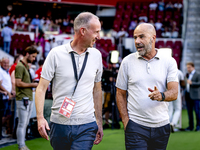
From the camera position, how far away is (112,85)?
24.1ft

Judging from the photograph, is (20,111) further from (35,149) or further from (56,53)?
(56,53)

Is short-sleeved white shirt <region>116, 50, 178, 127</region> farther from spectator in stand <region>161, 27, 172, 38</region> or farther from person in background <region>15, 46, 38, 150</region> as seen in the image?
spectator in stand <region>161, 27, 172, 38</region>

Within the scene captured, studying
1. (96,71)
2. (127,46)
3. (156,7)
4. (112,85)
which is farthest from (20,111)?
(156,7)

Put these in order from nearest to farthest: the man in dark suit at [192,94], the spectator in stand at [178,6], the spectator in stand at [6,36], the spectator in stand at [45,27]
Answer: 1. the man in dark suit at [192,94]
2. the spectator in stand at [6,36]
3. the spectator in stand at [45,27]
4. the spectator in stand at [178,6]

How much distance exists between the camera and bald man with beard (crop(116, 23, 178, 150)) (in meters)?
2.59

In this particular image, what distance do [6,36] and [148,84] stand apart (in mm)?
11743

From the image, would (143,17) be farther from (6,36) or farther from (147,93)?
(147,93)

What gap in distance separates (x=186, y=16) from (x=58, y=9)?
36.2 feet

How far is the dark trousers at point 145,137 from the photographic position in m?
2.58

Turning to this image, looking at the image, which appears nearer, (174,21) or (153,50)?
(153,50)

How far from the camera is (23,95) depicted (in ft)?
15.5

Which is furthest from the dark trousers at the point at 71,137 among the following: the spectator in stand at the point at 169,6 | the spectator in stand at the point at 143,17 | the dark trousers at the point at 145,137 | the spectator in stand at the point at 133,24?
the spectator in stand at the point at 169,6

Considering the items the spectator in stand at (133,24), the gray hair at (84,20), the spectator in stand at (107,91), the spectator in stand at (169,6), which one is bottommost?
the spectator in stand at (107,91)

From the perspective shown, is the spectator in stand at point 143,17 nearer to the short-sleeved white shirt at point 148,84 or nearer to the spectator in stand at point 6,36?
the spectator in stand at point 6,36
